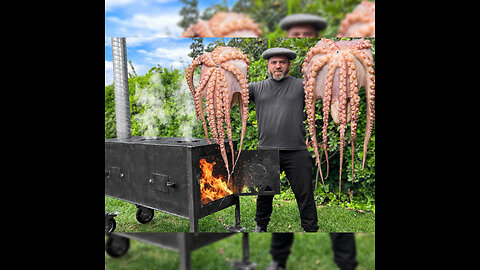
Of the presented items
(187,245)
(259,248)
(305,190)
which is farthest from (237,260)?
(305,190)

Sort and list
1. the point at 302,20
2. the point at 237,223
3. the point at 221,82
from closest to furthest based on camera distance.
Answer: the point at 302,20 < the point at 221,82 < the point at 237,223

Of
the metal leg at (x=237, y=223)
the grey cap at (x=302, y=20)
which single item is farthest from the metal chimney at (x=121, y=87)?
the grey cap at (x=302, y=20)

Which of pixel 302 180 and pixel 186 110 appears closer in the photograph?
pixel 302 180

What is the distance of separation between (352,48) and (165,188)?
153cm

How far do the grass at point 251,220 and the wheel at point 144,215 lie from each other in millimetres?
35

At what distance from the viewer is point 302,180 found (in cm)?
197

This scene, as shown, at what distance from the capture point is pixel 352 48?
163 cm

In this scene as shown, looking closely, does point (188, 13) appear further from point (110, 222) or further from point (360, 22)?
point (110, 222)

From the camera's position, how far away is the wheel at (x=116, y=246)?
1842mm

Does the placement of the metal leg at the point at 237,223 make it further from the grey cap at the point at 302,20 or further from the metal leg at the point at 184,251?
the grey cap at the point at 302,20

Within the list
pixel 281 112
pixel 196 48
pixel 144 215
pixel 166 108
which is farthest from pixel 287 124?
pixel 144 215

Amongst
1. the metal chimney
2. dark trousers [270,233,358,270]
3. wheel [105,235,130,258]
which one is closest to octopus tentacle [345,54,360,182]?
dark trousers [270,233,358,270]

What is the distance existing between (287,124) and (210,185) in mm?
699
